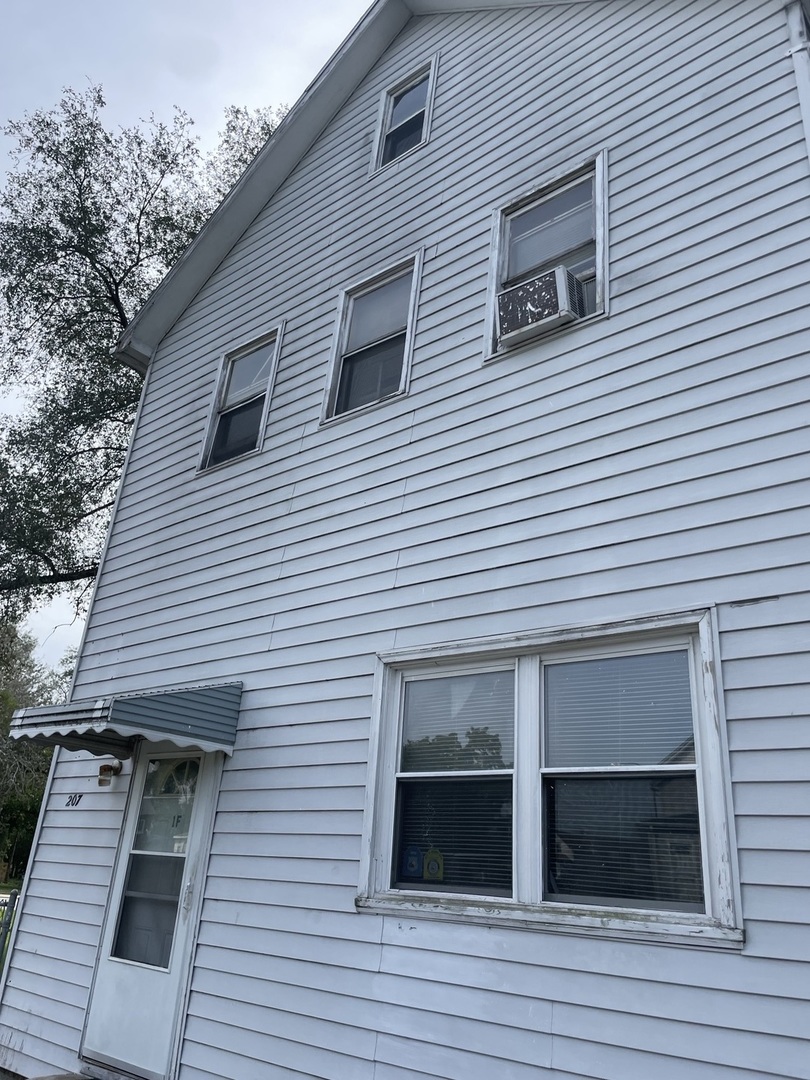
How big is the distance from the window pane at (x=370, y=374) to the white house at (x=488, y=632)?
0.11ft

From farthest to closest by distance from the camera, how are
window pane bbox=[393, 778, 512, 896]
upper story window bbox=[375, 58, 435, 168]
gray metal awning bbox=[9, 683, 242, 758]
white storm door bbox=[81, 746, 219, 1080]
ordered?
upper story window bbox=[375, 58, 435, 168], white storm door bbox=[81, 746, 219, 1080], gray metal awning bbox=[9, 683, 242, 758], window pane bbox=[393, 778, 512, 896]

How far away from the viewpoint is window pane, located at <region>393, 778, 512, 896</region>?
13.4 feet

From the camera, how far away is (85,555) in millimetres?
13336

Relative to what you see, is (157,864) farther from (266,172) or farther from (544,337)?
(266,172)

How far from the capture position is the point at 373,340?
6348 millimetres

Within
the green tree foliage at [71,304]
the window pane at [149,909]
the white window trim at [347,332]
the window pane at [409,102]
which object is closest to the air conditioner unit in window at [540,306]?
the white window trim at [347,332]

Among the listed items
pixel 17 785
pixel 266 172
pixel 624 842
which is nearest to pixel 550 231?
pixel 624 842

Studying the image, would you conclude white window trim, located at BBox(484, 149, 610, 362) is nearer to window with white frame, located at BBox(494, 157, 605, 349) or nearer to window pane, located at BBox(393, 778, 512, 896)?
window with white frame, located at BBox(494, 157, 605, 349)

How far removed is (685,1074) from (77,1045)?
15.4 feet

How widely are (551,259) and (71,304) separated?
429 inches

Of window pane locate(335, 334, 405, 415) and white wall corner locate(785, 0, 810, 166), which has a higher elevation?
white wall corner locate(785, 0, 810, 166)

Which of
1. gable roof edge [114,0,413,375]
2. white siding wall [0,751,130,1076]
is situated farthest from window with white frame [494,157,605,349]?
white siding wall [0,751,130,1076]

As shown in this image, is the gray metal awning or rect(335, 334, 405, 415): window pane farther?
rect(335, 334, 405, 415): window pane

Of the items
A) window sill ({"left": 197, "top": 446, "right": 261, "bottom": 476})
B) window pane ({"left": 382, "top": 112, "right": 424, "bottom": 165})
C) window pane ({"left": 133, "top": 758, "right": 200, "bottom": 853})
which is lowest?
window pane ({"left": 133, "top": 758, "right": 200, "bottom": 853})
